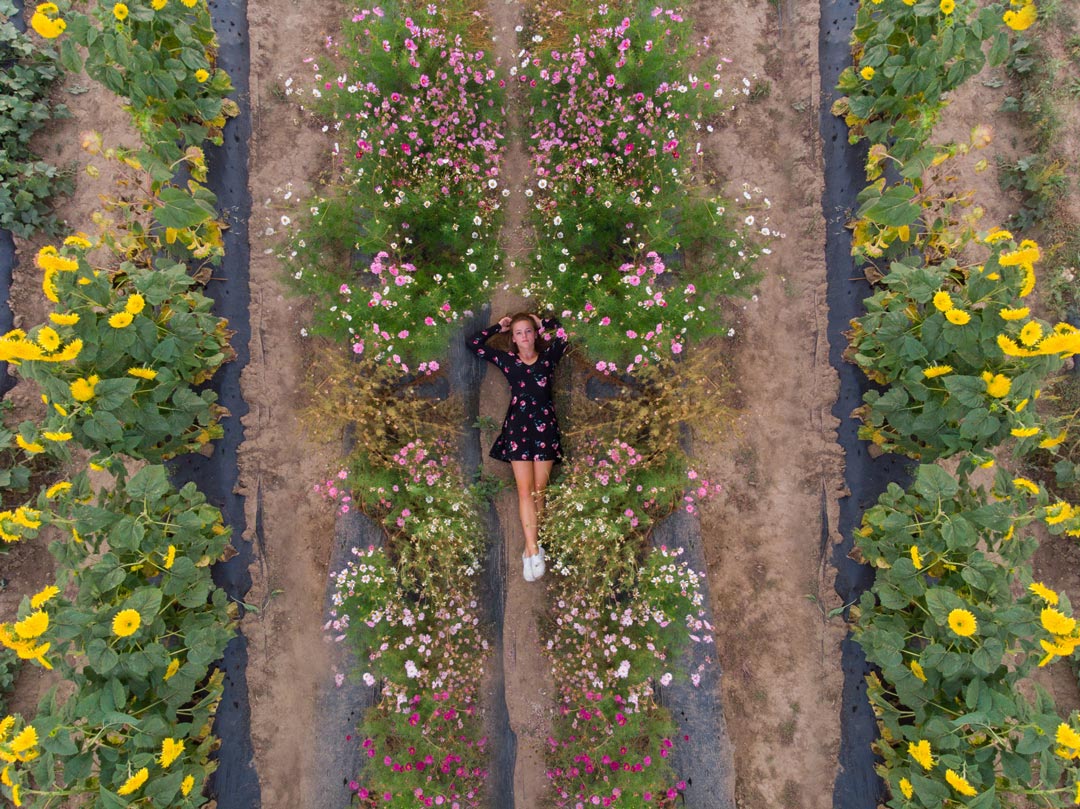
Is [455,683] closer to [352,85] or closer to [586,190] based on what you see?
[586,190]

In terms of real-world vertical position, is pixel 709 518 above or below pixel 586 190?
below

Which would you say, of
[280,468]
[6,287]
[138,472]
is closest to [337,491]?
[280,468]

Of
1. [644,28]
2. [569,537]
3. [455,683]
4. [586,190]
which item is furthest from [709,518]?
[644,28]

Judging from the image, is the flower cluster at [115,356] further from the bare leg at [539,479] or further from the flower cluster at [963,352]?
the flower cluster at [963,352]

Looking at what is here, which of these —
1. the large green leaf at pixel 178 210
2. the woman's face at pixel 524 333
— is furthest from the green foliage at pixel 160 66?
the woman's face at pixel 524 333

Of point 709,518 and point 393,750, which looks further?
point 709,518

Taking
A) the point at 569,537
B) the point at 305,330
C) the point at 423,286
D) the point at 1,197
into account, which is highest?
the point at 1,197

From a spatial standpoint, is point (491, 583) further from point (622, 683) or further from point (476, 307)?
point (476, 307)
